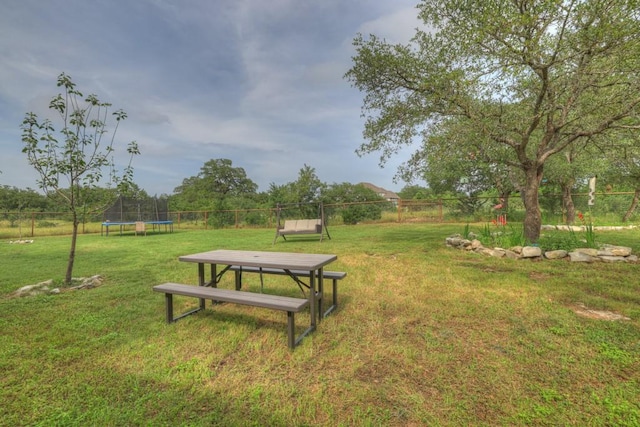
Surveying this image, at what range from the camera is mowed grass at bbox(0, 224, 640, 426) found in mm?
1519

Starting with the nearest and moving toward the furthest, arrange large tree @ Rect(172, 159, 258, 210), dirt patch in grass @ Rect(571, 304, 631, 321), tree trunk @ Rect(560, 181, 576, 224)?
dirt patch in grass @ Rect(571, 304, 631, 321), tree trunk @ Rect(560, 181, 576, 224), large tree @ Rect(172, 159, 258, 210)

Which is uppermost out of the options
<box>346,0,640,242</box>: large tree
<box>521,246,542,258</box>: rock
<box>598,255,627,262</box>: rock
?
<box>346,0,640,242</box>: large tree

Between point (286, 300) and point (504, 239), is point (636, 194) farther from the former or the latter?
point (286, 300)

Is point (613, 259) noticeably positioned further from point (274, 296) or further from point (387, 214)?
point (387, 214)

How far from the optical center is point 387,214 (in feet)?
48.0

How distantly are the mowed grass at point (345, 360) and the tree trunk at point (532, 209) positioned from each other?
85.1 inches

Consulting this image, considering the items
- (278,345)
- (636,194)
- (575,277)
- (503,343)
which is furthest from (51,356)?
(636,194)

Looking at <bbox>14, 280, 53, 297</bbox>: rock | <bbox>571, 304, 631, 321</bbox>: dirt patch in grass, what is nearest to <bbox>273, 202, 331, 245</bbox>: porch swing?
<bbox>14, 280, 53, 297</bbox>: rock

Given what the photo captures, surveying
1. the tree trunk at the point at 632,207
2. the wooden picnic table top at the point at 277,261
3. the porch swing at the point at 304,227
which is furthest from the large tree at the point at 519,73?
the tree trunk at the point at 632,207

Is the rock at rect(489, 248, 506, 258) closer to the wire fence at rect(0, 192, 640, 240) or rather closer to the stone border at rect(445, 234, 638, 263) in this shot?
the stone border at rect(445, 234, 638, 263)

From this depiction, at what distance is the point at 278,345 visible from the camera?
2.27 metres

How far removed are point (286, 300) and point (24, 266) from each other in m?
6.60

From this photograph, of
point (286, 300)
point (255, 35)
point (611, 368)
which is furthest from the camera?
point (255, 35)

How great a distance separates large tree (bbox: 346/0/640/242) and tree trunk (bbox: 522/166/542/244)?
0.07 ft
